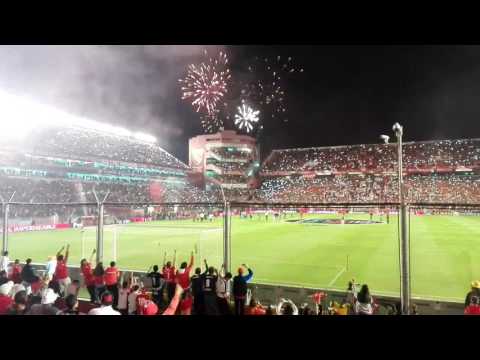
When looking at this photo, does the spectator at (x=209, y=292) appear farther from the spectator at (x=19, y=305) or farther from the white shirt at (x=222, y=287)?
the spectator at (x=19, y=305)

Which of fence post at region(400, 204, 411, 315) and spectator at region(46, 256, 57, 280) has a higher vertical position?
fence post at region(400, 204, 411, 315)

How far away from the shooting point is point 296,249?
19.2 meters

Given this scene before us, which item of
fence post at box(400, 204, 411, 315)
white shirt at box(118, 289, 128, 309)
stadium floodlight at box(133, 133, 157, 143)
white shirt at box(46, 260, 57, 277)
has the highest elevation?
stadium floodlight at box(133, 133, 157, 143)

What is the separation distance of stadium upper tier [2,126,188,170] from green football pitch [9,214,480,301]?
88.0 feet

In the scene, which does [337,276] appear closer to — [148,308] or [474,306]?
[474,306]

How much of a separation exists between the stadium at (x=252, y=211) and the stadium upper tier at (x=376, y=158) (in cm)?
33

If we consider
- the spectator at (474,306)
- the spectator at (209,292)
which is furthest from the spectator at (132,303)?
the spectator at (474,306)

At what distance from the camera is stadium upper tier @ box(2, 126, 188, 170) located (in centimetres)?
4928

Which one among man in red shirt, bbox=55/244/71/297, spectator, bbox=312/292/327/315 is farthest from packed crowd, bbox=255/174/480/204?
man in red shirt, bbox=55/244/71/297

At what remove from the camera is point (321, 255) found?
17141 millimetres

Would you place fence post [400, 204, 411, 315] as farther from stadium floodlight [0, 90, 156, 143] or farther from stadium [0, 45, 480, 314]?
stadium floodlight [0, 90, 156, 143]

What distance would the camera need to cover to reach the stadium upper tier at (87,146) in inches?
1940

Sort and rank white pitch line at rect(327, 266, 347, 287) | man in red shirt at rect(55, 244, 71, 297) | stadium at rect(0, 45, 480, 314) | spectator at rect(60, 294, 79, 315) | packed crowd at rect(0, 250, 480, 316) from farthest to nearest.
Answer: white pitch line at rect(327, 266, 347, 287), stadium at rect(0, 45, 480, 314), man in red shirt at rect(55, 244, 71, 297), packed crowd at rect(0, 250, 480, 316), spectator at rect(60, 294, 79, 315)
